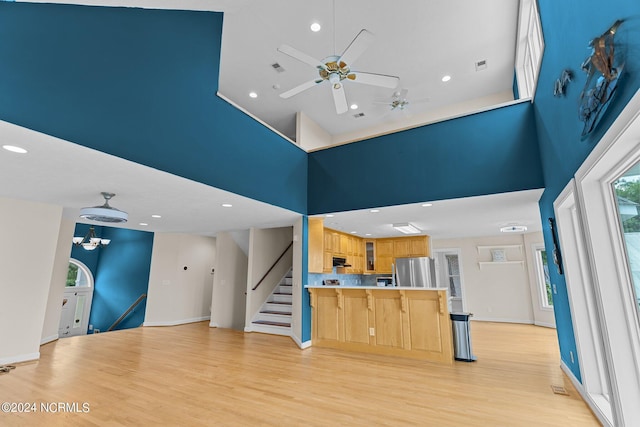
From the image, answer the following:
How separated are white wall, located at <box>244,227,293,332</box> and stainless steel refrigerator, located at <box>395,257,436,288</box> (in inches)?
124

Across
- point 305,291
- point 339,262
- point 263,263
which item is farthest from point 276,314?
point 339,262

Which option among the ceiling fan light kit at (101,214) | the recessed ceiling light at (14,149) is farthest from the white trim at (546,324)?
the recessed ceiling light at (14,149)

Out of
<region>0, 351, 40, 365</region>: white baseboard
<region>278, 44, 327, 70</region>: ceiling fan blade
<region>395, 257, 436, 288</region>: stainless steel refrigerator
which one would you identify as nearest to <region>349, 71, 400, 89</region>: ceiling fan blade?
<region>278, 44, 327, 70</region>: ceiling fan blade

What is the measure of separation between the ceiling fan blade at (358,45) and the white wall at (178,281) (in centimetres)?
683

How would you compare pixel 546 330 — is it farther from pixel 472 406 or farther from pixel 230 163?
pixel 230 163

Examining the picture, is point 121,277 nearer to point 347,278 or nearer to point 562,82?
point 347,278

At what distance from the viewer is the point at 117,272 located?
31.2 feet

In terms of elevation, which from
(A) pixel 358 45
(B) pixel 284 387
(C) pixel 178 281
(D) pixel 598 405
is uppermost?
(A) pixel 358 45

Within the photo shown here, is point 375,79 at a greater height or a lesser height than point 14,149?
greater

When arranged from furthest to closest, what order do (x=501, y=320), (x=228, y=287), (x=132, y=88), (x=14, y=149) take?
(x=501, y=320)
(x=228, y=287)
(x=132, y=88)
(x=14, y=149)

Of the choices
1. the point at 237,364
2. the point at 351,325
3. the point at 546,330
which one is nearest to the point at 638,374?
the point at 351,325

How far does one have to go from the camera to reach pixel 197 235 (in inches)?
342

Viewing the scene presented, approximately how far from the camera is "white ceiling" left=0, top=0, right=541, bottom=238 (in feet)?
11.0

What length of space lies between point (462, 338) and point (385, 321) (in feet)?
3.84
